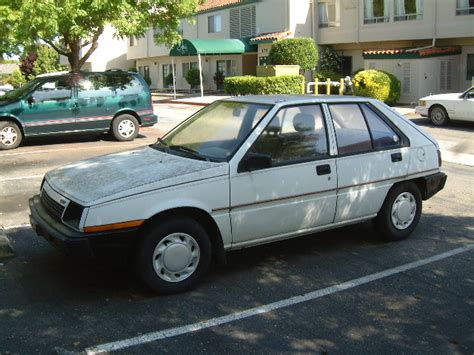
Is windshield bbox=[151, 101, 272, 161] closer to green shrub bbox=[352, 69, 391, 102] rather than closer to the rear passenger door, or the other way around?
the rear passenger door

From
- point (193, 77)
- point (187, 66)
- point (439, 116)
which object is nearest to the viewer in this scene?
point (439, 116)

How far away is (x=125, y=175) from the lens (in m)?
4.77

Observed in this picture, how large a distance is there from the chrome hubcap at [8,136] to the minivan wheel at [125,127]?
225cm

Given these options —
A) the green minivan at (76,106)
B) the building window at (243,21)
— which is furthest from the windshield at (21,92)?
the building window at (243,21)

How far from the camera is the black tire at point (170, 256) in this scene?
4547 mm

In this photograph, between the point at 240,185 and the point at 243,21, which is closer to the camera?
the point at 240,185

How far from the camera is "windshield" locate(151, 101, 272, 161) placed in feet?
16.8

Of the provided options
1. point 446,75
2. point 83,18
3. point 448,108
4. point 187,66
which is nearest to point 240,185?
point 83,18

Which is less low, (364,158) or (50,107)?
(50,107)

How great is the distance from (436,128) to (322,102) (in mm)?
12867

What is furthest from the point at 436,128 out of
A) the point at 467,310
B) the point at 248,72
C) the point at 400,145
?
the point at 248,72

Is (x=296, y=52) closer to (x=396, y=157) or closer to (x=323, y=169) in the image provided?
(x=396, y=157)

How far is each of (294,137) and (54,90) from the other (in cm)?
938

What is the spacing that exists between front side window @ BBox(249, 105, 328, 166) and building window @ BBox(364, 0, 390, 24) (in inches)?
960
